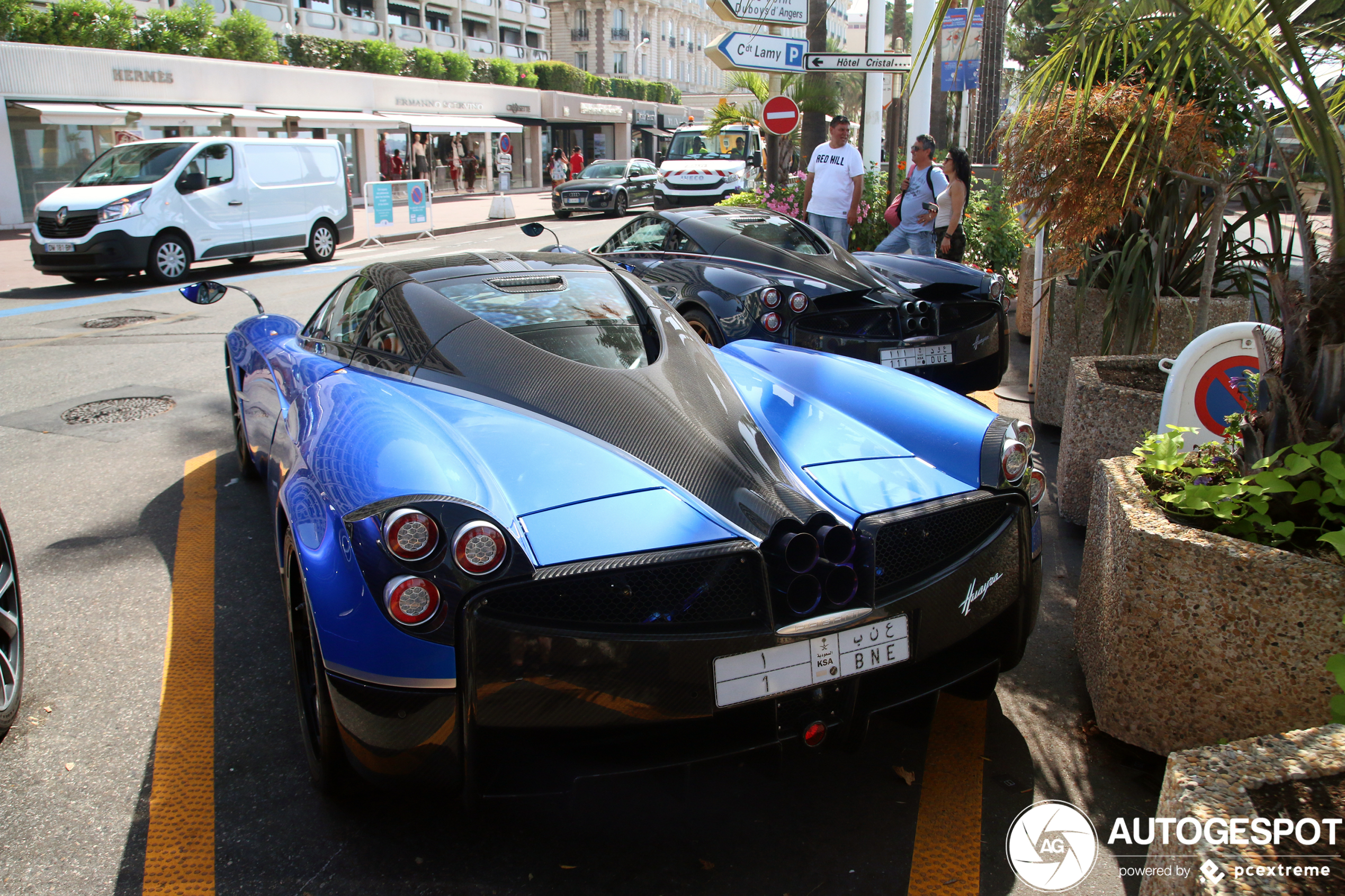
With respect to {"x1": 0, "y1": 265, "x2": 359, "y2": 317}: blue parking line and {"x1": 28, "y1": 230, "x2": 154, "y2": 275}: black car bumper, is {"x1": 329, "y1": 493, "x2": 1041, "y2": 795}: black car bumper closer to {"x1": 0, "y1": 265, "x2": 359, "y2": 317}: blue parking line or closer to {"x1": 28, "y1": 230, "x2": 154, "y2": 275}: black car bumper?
{"x1": 0, "y1": 265, "x2": 359, "y2": 317}: blue parking line

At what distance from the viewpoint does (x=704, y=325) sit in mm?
6133

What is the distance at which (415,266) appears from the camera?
12.4 ft

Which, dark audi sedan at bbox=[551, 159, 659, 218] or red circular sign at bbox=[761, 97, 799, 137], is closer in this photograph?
red circular sign at bbox=[761, 97, 799, 137]

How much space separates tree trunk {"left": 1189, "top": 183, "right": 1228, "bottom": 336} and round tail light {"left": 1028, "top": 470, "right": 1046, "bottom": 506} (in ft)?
8.30

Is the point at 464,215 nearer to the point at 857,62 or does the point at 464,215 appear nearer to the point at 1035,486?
the point at 857,62

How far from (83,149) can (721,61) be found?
752 inches

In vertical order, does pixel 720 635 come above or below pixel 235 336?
below

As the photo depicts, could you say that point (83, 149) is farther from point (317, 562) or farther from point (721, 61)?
point (317, 562)

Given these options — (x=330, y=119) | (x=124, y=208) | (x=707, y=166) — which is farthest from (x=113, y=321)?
(x=330, y=119)

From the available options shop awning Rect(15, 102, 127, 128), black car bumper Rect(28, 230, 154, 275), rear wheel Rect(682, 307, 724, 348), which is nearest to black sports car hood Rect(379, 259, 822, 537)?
rear wheel Rect(682, 307, 724, 348)

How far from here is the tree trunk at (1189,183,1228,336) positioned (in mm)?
4648

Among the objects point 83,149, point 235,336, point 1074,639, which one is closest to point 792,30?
point 235,336

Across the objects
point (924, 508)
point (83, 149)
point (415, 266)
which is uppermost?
point (83, 149)

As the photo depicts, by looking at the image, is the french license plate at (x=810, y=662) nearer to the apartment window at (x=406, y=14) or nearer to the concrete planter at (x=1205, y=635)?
the concrete planter at (x=1205, y=635)
